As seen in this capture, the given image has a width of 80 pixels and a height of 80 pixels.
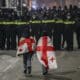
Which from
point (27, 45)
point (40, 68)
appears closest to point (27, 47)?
point (27, 45)

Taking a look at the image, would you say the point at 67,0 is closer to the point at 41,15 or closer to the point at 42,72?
the point at 41,15

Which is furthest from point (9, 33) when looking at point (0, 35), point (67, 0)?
point (67, 0)

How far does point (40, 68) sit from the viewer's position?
1375 centimetres

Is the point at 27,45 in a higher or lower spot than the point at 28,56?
higher

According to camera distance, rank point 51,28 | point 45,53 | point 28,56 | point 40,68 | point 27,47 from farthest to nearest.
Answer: point 51,28, point 40,68, point 28,56, point 27,47, point 45,53

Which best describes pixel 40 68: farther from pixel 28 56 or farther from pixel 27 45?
pixel 27 45

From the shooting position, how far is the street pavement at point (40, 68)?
39.6 feet

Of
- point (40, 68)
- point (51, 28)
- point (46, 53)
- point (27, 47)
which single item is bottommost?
point (40, 68)

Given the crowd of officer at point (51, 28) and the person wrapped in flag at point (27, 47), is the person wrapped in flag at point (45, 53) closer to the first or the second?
the person wrapped in flag at point (27, 47)

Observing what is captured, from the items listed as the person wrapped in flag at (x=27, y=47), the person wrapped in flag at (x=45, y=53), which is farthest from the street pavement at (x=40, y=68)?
the person wrapped in flag at (x=27, y=47)

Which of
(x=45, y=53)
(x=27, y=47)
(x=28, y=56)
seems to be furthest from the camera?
(x=28, y=56)

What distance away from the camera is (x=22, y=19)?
1912 centimetres

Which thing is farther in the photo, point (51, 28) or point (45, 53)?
point (51, 28)

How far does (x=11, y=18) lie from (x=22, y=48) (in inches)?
280
